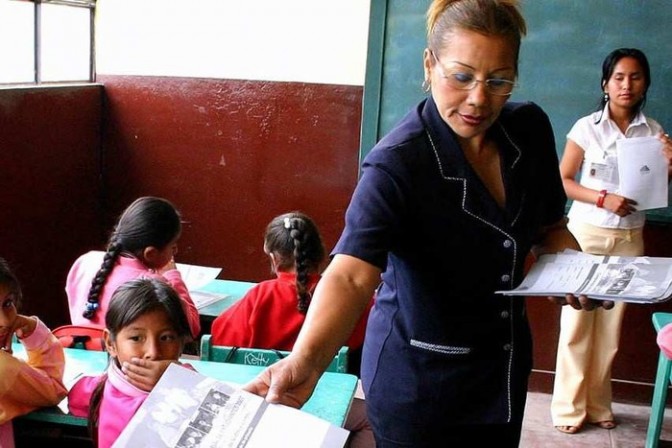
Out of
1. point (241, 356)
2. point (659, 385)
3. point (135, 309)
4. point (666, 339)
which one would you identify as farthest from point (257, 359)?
point (659, 385)

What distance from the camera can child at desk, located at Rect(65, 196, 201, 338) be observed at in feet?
7.88

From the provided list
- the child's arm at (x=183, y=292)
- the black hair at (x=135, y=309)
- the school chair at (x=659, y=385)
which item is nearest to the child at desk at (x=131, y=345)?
A: the black hair at (x=135, y=309)

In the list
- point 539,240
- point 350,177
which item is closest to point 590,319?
point 350,177

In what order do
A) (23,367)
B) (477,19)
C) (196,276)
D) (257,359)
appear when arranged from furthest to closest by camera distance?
(196,276) < (257,359) < (23,367) < (477,19)

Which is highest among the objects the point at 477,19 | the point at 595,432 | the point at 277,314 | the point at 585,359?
the point at 477,19

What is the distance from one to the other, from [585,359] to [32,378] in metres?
2.40

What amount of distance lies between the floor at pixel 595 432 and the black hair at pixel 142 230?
1.76 metres

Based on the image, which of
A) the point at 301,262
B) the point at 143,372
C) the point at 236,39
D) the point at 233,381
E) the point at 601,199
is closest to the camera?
the point at 143,372

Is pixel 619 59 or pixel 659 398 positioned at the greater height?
pixel 619 59

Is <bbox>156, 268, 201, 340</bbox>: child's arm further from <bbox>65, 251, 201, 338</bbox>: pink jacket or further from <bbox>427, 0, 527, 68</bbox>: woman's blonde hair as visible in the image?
<bbox>427, 0, 527, 68</bbox>: woman's blonde hair

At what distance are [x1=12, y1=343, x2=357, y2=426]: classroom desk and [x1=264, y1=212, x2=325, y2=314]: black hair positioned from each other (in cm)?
43

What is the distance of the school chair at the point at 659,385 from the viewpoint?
9.21ft

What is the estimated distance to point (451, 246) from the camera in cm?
136

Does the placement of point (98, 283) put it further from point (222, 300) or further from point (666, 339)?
point (666, 339)
